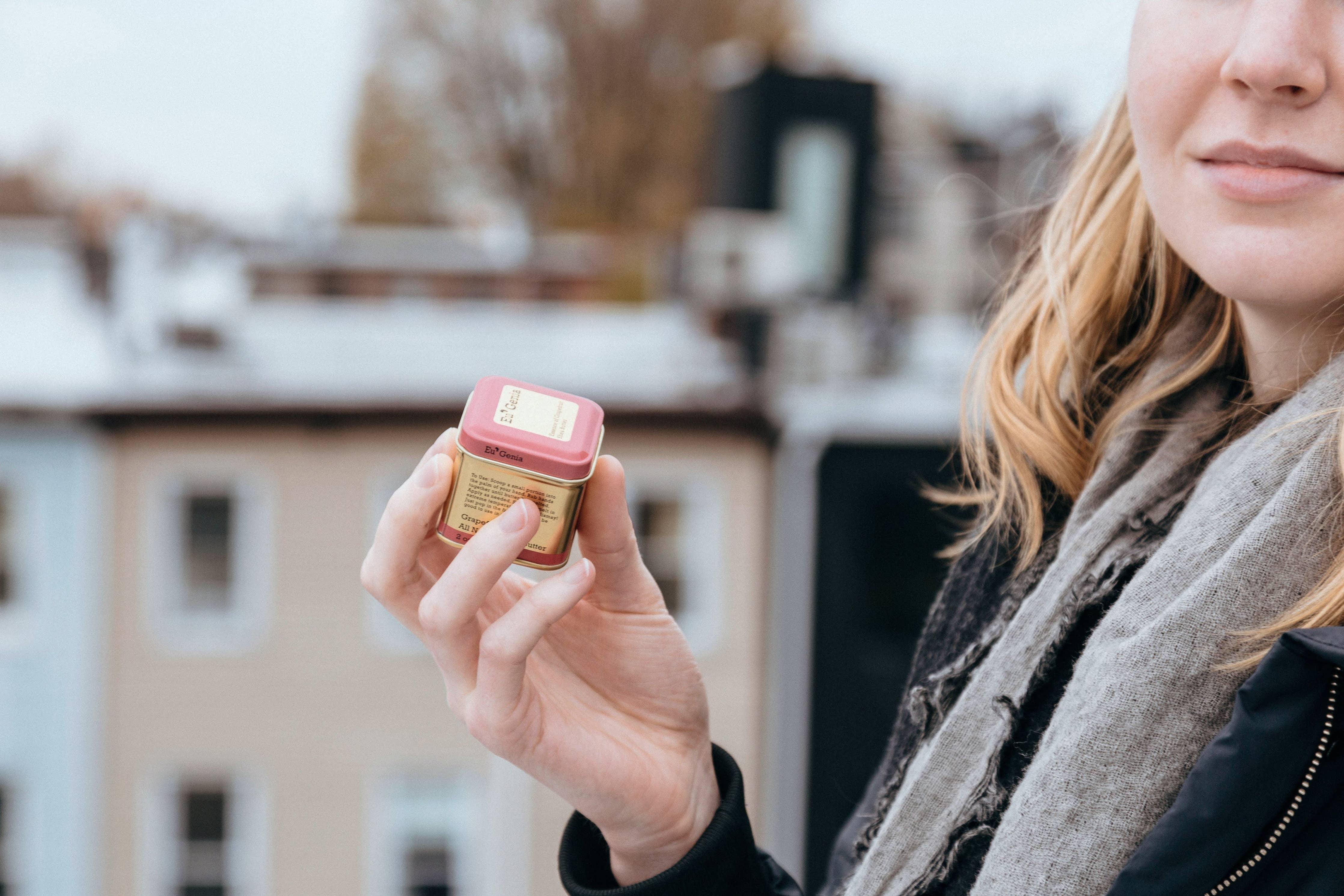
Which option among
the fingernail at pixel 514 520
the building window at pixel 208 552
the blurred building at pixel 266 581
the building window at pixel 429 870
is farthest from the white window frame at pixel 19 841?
the fingernail at pixel 514 520

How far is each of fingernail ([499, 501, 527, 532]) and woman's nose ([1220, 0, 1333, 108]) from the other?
544mm

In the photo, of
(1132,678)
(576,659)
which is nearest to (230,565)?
(576,659)

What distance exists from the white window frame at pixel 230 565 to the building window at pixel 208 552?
0.03 m

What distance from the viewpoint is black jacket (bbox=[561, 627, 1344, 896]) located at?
2.20ft

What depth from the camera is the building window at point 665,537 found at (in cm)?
829

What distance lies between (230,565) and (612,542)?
25.6 feet


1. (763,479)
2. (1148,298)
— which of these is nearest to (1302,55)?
(1148,298)

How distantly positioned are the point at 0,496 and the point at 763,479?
4961mm

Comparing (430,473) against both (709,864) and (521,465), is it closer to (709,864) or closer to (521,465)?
(521,465)

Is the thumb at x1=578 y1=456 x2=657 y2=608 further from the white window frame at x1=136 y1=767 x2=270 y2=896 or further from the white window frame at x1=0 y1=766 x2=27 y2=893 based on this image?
the white window frame at x1=0 y1=766 x2=27 y2=893

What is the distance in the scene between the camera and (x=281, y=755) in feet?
26.8

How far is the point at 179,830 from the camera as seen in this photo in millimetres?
8234

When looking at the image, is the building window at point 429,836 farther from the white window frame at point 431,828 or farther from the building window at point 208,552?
the building window at point 208,552

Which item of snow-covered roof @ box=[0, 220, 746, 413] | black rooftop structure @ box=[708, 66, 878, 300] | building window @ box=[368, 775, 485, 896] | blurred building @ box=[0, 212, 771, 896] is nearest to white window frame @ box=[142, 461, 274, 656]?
blurred building @ box=[0, 212, 771, 896]
